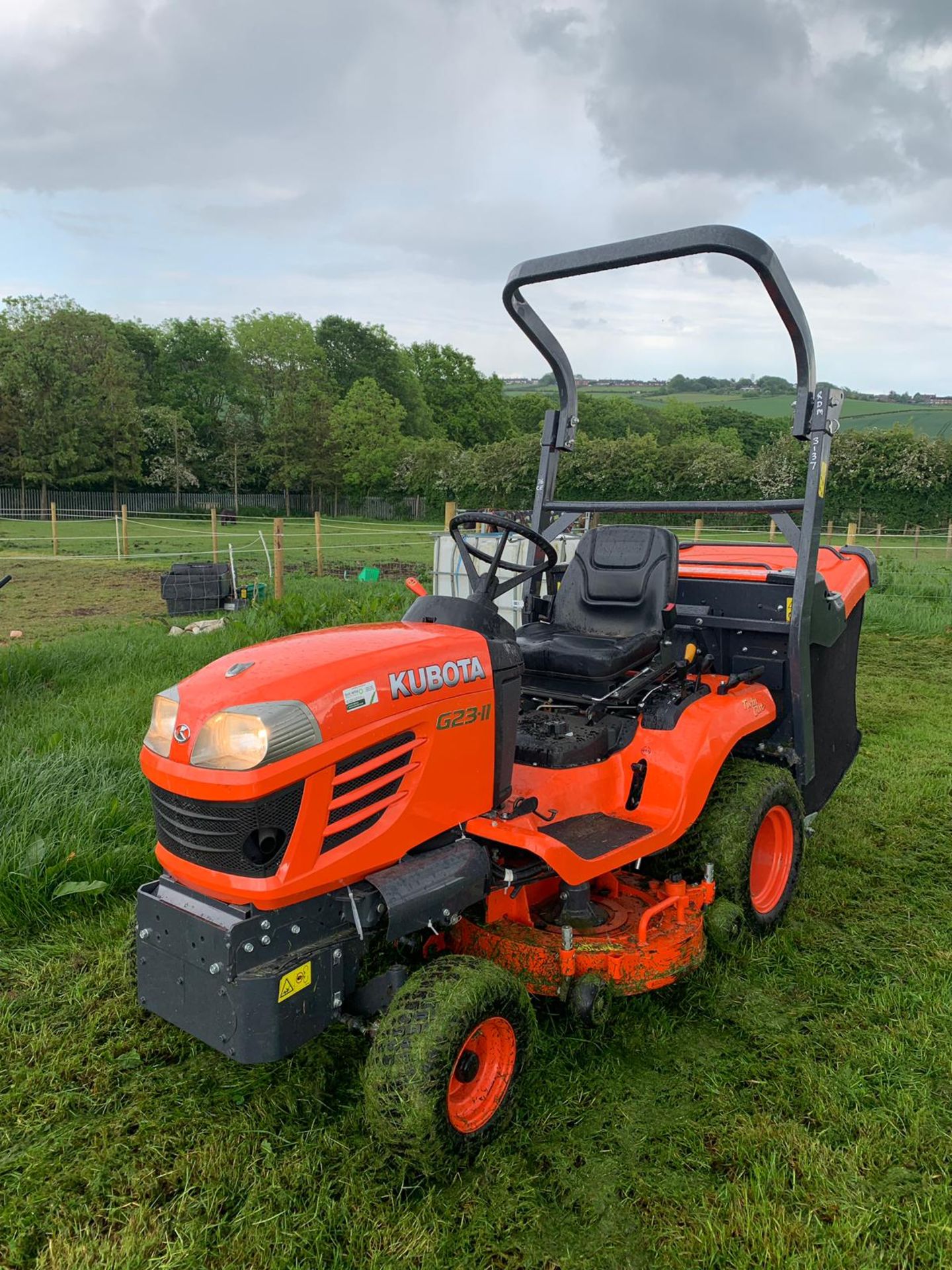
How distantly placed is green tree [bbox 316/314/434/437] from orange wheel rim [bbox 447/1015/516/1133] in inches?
2502

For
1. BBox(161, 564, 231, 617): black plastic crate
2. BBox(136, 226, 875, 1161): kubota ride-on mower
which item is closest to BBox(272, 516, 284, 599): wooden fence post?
BBox(161, 564, 231, 617): black plastic crate

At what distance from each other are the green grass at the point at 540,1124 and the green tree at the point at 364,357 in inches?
2470

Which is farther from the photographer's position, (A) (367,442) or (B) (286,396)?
(B) (286,396)

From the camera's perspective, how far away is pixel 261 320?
64625 millimetres

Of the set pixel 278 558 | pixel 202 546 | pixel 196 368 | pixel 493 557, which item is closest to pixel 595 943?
pixel 493 557

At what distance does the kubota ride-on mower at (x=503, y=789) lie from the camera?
2115mm

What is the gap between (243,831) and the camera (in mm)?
2092

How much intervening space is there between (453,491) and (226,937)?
36.9 metres

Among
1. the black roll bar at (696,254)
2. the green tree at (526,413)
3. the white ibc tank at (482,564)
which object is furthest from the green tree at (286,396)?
the black roll bar at (696,254)

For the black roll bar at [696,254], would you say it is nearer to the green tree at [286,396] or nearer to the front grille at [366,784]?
the front grille at [366,784]

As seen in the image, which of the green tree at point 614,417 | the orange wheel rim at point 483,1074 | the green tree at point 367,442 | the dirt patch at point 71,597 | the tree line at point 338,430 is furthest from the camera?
the green tree at point 614,417

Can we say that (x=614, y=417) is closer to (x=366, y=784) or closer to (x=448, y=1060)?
(x=366, y=784)

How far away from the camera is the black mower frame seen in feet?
10.3

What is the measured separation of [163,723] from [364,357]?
6763cm
